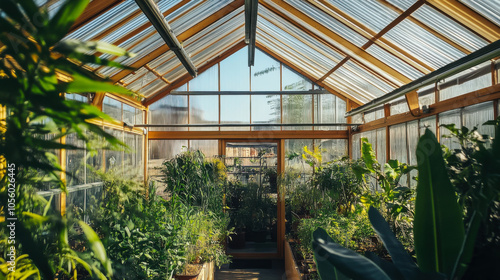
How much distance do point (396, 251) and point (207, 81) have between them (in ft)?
21.0

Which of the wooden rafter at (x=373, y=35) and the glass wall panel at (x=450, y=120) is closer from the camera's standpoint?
the glass wall panel at (x=450, y=120)

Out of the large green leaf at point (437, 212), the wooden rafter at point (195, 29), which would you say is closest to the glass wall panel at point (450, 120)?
the large green leaf at point (437, 212)

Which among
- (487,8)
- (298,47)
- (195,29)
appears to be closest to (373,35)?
(487,8)

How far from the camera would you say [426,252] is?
141cm

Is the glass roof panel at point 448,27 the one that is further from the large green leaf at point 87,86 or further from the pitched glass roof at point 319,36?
the large green leaf at point 87,86

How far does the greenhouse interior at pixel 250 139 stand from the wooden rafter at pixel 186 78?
1.2 inches

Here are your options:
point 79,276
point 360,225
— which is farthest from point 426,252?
point 360,225

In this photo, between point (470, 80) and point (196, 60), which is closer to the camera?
point (470, 80)

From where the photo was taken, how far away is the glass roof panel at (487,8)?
275 centimetres

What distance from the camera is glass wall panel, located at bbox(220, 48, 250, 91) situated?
293 inches

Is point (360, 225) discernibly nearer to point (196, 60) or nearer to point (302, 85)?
point (302, 85)

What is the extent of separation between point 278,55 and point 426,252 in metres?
6.32

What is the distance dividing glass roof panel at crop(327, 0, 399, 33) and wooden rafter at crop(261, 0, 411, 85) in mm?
743

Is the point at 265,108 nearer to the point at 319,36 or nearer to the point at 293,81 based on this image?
the point at 293,81
